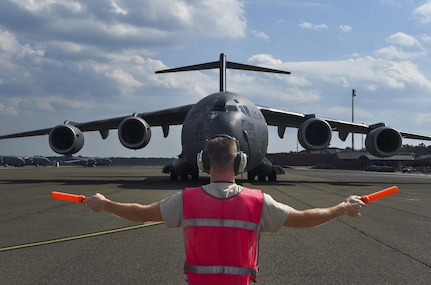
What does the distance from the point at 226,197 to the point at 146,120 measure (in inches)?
1086

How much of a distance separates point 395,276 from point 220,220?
397cm

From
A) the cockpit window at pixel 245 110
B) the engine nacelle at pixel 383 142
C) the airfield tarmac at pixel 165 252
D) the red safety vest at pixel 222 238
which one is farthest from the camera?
the engine nacelle at pixel 383 142

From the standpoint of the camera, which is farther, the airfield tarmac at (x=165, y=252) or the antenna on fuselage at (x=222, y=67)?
the antenna on fuselage at (x=222, y=67)

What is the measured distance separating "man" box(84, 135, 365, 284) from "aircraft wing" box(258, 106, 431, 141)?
2395cm

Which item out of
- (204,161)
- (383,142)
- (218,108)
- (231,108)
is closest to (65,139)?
(218,108)

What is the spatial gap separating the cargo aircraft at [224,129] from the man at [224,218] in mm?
14711

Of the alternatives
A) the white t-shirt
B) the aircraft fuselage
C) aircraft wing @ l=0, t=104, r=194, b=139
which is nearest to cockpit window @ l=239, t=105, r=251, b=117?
the aircraft fuselage

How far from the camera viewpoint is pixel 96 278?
5734 millimetres

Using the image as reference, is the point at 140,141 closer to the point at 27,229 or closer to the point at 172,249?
the point at 27,229

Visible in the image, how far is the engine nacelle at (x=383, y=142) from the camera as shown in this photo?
26156 millimetres

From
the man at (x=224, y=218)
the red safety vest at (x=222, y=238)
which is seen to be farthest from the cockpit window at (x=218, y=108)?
the red safety vest at (x=222, y=238)

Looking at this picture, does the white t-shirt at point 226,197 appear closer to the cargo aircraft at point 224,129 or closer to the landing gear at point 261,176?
the cargo aircraft at point 224,129

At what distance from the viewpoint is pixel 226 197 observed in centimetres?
300

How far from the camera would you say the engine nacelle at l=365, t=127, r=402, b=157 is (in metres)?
26.2
